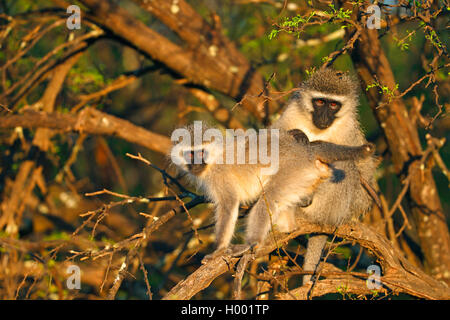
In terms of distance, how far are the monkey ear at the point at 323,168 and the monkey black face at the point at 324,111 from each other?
1.26 feet

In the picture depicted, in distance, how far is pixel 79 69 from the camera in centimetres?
581

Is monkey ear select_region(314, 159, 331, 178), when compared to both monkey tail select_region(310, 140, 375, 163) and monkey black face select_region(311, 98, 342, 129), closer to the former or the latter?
monkey tail select_region(310, 140, 375, 163)

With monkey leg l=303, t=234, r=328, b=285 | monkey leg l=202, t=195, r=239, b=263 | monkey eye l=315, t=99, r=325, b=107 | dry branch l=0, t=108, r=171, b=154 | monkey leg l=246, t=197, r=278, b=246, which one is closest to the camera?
monkey leg l=246, t=197, r=278, b=246

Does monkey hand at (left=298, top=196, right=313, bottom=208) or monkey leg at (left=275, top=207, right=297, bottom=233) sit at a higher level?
monkey hand at (left=298, top=196, right=313, bottom=208)

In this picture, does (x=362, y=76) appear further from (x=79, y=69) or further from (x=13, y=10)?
(x=13, y=10)

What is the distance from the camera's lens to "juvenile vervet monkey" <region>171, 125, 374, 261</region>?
3.90m

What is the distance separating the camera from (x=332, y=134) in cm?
426

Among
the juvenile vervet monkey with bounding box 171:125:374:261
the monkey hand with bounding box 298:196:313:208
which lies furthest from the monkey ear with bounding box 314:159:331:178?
the monkey hand with bounding box 298:196:313:208

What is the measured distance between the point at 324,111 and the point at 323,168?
53 cm

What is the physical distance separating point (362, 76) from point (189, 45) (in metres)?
2.03

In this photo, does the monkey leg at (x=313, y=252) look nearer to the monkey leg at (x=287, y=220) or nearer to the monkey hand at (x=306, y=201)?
the monkey leg at (x=287, y=220)

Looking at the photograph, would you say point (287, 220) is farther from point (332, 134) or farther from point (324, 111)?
point (324, 111)

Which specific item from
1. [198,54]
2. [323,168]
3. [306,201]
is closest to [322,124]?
[323,168]
